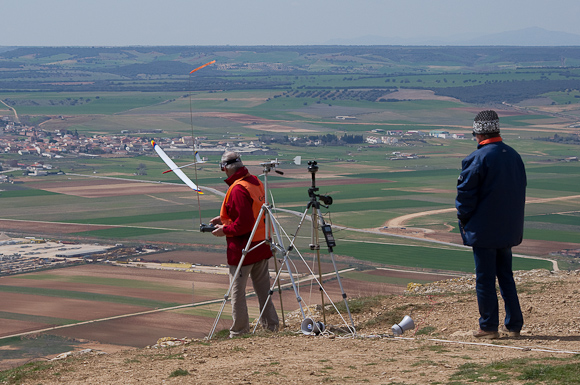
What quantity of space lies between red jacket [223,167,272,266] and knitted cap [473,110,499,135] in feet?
7.94

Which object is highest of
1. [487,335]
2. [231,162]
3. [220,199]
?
[231,162]

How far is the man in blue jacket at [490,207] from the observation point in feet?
22.4

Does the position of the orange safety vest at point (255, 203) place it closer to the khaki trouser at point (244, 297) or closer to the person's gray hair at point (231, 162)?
the person's gray hair at point (231, 162)

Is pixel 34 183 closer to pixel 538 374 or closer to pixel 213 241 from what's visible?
pixel 213 241

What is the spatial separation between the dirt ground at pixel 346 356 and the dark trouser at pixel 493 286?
176mm

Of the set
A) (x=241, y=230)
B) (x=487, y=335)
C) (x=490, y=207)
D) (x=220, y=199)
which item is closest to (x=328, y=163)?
(x=220, y=199)

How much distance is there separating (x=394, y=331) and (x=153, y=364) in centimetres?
266

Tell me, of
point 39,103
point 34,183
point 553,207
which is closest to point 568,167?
point 553,207

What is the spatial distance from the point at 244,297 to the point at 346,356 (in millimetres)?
2159

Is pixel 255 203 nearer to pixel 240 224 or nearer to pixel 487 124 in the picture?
pixel 240 224

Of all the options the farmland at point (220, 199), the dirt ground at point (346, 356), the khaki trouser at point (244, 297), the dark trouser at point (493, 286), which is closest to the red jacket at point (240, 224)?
the khaki trouser at point (244, 297)

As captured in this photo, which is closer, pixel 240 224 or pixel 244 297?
pixel 240 224

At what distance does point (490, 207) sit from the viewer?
6.87 meters

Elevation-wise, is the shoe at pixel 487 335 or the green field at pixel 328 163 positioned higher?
the shoe at pixel 487 335
